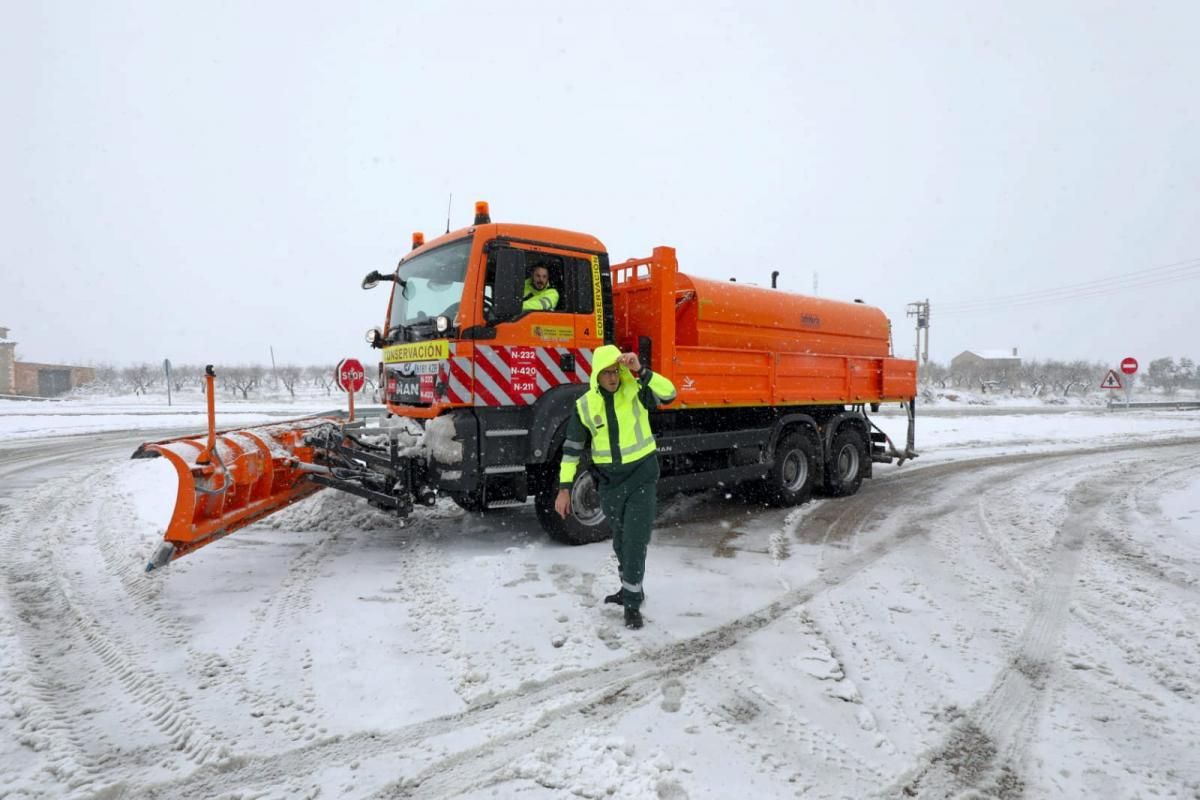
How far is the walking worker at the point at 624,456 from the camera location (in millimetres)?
3848

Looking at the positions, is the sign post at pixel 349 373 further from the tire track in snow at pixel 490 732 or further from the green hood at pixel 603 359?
the tire track in snow at pixel 490 732

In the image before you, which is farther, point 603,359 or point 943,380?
point 943,380

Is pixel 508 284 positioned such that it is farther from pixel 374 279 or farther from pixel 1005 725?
pixel 1005 725

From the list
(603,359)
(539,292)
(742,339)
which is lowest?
(603,359)

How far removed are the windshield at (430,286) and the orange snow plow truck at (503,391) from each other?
2cm

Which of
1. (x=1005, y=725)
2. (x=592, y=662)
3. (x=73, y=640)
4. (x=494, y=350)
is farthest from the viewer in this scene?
(x=494, y=350)

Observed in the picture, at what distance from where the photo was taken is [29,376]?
176ft

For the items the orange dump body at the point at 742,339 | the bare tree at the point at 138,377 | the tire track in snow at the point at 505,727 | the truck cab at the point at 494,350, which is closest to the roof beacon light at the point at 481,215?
the truck cab at the point at 494,350

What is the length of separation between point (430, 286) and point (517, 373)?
117 centimetres

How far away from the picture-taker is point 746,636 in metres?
3.73

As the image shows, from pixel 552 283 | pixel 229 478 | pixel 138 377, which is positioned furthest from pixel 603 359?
pixel 138 377

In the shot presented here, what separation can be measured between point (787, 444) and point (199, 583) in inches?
241

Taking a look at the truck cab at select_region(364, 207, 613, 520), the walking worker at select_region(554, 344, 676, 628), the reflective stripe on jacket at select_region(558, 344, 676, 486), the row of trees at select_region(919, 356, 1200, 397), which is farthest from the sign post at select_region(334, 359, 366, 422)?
the row of trees at select_region(919, 356, 1200, 397)

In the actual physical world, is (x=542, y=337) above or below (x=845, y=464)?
above
